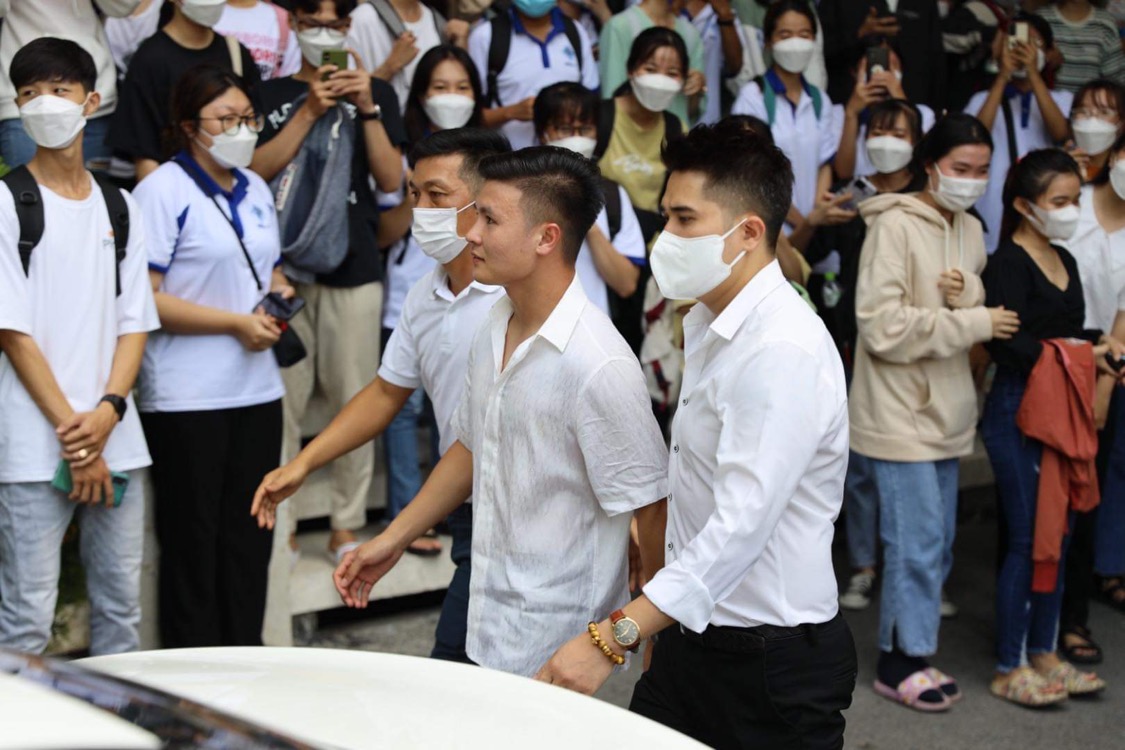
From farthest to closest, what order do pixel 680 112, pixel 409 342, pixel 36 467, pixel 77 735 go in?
pixel 680 112
pixel 36 467
pixel 409 342
pixel 77 735

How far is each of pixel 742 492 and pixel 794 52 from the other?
15.1ft

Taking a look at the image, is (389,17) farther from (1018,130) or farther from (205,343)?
(1018,130)

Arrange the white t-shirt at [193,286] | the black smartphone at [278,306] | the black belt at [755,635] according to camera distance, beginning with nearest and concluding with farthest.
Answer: the black belt at [755,635]
the white t-shirt at [193,286]
the black smartphone at [278,306]

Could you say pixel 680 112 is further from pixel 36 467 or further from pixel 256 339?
pixel 36 467

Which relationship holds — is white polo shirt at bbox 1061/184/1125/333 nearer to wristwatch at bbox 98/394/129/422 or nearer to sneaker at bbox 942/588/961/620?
sneaker at bbox 942/588/961/620

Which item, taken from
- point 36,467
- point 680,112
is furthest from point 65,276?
point 680,112

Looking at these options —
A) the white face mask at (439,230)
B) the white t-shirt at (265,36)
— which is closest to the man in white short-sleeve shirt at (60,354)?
the white face mask at (439,230)

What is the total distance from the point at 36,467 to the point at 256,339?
34.9 inches

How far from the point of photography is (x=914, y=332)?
5.11 metres

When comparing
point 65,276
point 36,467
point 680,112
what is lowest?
point 36,467

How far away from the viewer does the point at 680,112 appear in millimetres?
6906

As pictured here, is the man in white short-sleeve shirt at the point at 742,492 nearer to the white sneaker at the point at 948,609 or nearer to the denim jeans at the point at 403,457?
the denim jeans at the point at 403,457

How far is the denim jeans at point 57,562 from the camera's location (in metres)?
4.44

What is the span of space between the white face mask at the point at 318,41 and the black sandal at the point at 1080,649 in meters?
3.96
